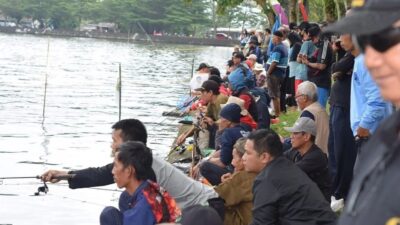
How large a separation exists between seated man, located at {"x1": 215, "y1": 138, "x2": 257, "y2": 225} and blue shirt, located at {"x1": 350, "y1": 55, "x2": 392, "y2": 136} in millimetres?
930

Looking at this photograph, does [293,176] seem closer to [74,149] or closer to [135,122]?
[135,122]

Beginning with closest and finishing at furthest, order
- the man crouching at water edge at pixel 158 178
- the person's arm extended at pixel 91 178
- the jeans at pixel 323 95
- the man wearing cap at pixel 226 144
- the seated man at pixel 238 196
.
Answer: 1. the man crouching at water edge at pixel 158 178
2. the seated man at pixel 238 196
3. the person's arm extended at pixel 91 178
4. the man wearing cap at pixel 226 144
5. the jeans at pixel 323 95

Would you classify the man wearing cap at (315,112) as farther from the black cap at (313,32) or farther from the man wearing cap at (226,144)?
the black cap at (313,32)

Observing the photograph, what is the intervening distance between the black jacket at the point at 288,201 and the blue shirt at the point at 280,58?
33.6 ft

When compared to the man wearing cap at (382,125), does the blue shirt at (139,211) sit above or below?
below

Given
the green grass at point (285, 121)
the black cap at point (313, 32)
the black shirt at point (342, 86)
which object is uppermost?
the black cap at point (313, 32)

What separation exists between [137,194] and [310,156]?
1.99 meters

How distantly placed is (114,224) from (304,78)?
7.55 metres

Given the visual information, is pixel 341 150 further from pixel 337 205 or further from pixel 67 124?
pixel 67 124

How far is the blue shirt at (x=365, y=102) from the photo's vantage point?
6.20 meters

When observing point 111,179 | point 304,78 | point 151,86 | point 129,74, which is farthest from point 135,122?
point 129,74

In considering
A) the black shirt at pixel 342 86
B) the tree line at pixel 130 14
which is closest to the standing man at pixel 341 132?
the black shirt at pixel 342 86

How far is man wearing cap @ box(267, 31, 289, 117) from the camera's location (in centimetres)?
1584

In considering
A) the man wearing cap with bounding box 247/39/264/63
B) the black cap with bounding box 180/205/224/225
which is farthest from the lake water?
the black cap with bounding box 180/205/224/225
